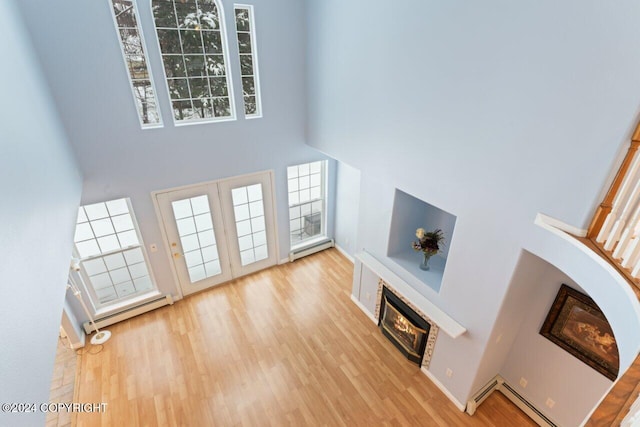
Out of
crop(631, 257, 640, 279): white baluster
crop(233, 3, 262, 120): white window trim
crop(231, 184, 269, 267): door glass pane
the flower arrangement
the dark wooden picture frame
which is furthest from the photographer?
crop(231, 184, 269, 267): door glass pane

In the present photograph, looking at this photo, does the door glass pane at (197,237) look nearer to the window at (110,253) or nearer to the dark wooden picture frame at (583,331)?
the window at (110,253)

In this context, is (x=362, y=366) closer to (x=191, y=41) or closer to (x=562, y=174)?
(x=562, y=174)

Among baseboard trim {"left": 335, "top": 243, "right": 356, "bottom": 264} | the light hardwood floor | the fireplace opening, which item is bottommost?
the light hardwood floor

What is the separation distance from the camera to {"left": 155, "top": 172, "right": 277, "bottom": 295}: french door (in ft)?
17.9

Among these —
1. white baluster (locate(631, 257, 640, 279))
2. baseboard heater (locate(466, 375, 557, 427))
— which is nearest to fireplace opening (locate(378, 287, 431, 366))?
baseboard heater (locate(466, 375, 557, 427))

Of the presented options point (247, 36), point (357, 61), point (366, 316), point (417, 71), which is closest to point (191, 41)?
point (247, 36)

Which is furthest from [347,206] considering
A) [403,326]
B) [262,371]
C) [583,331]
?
[583,331]

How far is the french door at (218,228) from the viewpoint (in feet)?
17.9

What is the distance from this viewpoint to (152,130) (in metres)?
4.66

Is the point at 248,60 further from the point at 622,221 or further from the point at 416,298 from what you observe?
the point at 622,221

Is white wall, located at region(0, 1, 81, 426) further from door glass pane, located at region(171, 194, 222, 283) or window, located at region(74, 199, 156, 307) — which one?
door glass pane, located at region(171, 194, 222, 283)

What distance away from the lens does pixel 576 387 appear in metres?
3.69

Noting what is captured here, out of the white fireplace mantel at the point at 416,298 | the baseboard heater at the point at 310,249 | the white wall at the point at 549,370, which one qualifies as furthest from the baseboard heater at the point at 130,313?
the white wall at the point at 549,370

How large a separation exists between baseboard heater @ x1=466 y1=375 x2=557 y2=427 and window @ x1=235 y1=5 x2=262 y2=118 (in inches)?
211
